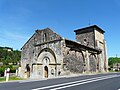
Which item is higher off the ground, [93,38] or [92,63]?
[93,38]

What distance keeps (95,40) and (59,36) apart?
58.4ft

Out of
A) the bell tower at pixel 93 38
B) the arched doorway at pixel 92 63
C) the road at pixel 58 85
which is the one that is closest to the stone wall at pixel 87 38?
the bell tower at pixel 93 38

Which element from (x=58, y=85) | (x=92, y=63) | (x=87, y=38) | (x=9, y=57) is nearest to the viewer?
(x=58, y=85)

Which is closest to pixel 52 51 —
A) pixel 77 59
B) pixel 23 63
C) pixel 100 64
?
pixel 77 59

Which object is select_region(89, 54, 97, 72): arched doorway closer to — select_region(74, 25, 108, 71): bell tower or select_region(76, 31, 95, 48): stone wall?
select_region(74, 25, 108, 71): bell tower

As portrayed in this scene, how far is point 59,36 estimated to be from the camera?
25141 millimetres

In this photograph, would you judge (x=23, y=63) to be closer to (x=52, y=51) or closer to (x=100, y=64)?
(x=52, y=51)

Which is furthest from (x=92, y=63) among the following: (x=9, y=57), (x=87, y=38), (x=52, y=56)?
(x=9, y=57)

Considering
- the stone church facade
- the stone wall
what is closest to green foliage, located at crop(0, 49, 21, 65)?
the stone wall

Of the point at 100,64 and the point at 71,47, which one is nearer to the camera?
the point at 71,47

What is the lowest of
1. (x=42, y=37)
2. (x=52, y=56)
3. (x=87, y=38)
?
(x=52, y=56)

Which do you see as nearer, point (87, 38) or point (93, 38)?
point (93, 38)

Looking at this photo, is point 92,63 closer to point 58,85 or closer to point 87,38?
point 87,38

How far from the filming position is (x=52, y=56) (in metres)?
25.8
